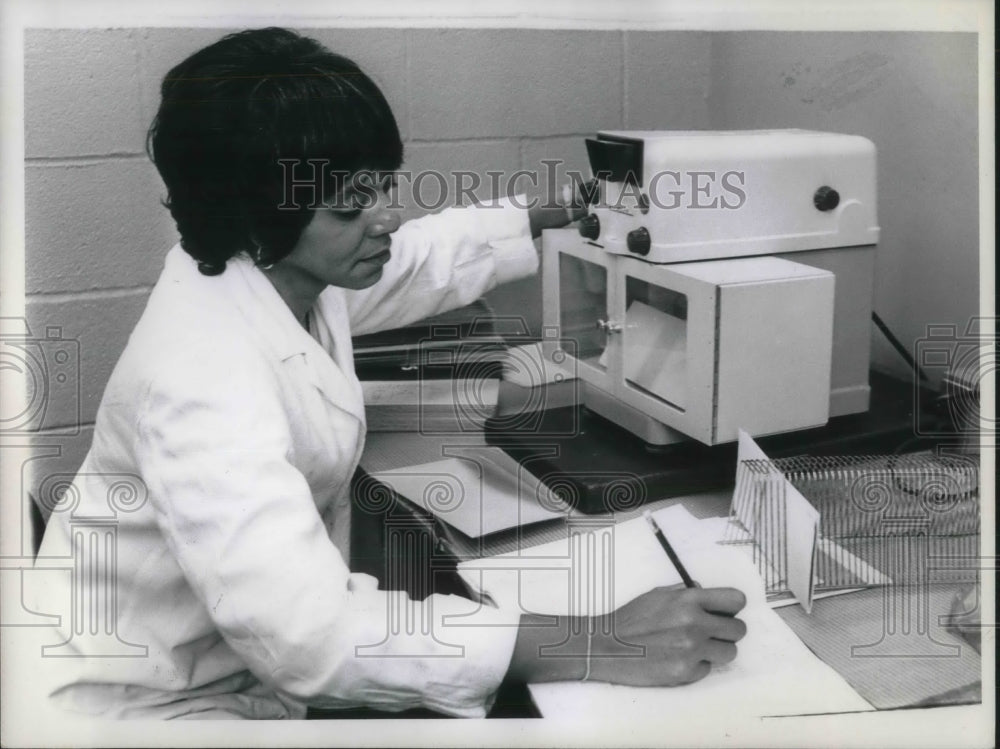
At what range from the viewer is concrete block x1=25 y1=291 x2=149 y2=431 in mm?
1184

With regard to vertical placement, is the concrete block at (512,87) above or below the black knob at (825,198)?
above

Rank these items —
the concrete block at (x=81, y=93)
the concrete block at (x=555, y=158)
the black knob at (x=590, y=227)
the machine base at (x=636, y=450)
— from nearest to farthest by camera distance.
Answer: the concrete block at (x=81, y=93)
the machine base at (x=636, y=450)
the black knob at (x=590, y=227)
the concrete block at (x=555, y=158)

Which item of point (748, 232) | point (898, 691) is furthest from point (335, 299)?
point (898, 691)

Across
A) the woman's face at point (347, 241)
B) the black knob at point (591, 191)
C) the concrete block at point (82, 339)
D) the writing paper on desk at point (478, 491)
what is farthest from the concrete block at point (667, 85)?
the concrete block at point (82, 339)

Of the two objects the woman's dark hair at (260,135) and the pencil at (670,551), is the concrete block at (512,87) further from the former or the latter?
the pencil at (670,551)

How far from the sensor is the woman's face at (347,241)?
115 cm

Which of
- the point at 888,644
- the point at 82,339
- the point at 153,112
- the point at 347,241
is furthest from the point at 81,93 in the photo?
the point at 888,644

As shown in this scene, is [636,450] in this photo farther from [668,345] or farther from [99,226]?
[99,226]

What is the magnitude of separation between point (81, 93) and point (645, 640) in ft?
3.51

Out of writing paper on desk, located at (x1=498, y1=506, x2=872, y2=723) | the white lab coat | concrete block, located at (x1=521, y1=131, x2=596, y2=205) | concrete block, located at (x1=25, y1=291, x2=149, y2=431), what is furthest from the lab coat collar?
concrete block, located at (x1=521, y1=131, x2=596, y2=205)

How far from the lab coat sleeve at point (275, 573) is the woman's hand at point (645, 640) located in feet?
0.11

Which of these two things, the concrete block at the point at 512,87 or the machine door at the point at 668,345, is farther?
the concrete block at the point at 512,87

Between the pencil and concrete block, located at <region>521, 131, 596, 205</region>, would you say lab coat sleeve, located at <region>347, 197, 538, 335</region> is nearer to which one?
concrete block, located at <region>521, 131, 596, 205</region>

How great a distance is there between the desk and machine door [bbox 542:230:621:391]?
0.41m
